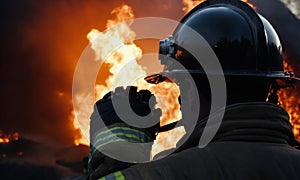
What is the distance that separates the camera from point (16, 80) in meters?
7.46

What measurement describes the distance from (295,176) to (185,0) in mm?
6204

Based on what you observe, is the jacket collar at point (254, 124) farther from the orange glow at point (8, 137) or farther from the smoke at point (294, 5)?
the orange glow at point (8, 137)

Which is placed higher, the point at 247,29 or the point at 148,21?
the point at 148,21

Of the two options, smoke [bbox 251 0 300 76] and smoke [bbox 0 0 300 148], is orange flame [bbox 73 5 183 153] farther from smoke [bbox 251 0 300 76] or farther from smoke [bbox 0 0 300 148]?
smoke [bbox 251 0 300 76]

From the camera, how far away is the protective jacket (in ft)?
4.00

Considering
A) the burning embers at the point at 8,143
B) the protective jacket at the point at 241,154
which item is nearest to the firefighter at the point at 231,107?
the protective jacket at the point at 241,154

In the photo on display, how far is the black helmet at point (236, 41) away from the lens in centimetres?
187

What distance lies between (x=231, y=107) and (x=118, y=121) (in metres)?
0.80

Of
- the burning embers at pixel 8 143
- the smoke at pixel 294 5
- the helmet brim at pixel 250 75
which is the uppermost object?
the smoke at pixel 294 5

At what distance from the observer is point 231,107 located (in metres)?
1.44

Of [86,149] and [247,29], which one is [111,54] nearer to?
[86,149]

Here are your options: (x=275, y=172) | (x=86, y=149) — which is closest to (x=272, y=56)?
(x=275, y=172)

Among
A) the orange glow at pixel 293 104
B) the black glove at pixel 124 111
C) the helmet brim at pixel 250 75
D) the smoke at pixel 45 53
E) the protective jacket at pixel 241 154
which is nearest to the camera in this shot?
the protective jacket at pixel 241 154

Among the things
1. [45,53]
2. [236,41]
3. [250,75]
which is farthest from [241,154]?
[45,53]
